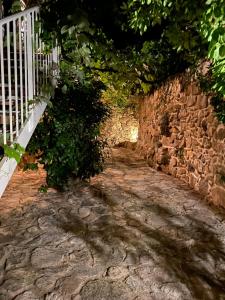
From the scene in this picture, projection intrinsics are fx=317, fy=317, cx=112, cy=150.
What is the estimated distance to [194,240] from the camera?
15.0 feet

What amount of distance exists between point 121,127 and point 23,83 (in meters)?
8.37

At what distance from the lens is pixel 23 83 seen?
405cm

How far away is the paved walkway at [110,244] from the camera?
3426 millimetres

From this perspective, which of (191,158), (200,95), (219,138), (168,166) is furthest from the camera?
(168,166)

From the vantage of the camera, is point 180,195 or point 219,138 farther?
point 180,195

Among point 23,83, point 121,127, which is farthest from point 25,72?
point 121,127

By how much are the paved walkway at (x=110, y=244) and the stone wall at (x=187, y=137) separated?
49 cm

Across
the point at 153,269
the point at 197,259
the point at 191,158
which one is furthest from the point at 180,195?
the point at 153,269

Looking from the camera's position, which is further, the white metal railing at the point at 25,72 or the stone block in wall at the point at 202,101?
the stone block in wall at the point at 202,101

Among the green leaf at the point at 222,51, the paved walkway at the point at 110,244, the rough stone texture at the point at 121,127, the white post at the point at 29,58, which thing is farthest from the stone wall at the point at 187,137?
the white post at the point at 29,58

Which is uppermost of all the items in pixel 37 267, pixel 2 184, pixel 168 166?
pixel 2 184

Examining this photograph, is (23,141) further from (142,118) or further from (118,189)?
(142,118)

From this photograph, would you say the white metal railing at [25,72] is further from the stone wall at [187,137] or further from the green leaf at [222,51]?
the stone wall at [187,137]

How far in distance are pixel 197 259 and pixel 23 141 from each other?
103 inches
